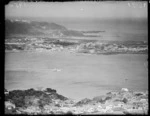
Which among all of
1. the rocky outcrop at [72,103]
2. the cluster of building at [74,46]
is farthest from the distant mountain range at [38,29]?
the rocky outcrop at [72,103]

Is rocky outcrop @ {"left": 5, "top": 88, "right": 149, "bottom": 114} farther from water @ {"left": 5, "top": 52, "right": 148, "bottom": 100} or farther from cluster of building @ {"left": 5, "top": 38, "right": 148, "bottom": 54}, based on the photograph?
cluster of building @ {"left": 5, "top": 38, "right": 148, "bottom": 54}

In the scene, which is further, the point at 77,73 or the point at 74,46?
the point at 74,46

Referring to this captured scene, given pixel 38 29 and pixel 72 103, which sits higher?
pixel 38 29

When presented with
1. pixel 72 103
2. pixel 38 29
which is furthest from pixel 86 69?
pixel 38 29

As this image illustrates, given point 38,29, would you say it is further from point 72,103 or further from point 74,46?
point 72,103

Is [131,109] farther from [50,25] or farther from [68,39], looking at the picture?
[50,25]

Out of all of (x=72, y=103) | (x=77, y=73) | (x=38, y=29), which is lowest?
(x=72, y=103)
